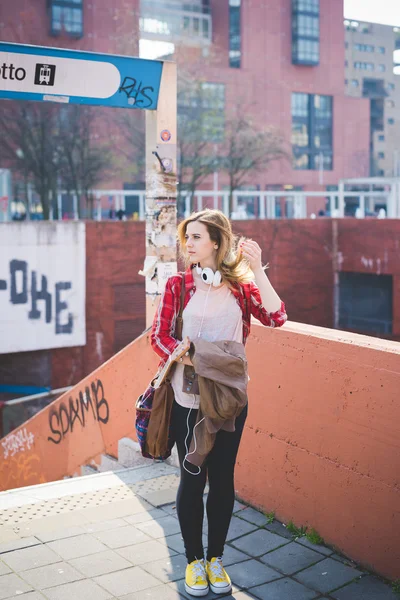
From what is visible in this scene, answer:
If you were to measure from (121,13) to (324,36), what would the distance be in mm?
20229

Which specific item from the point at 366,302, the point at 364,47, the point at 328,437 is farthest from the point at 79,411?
the point at 364,47

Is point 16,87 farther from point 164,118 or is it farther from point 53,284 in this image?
point 53,284

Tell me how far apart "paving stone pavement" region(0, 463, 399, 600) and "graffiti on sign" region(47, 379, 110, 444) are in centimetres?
183

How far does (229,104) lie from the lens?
52562 mm

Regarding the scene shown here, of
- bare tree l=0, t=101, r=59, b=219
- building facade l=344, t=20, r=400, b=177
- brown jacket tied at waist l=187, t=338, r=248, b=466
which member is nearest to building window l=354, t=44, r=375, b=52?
building facade l=344, t=20, r=400, b=177

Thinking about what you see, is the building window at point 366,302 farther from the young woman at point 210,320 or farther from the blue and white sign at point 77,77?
the young woman at point 210,320

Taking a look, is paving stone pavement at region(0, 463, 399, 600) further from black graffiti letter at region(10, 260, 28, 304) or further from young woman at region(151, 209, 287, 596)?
black graffiti letter at region(10, 260, 28, 304)

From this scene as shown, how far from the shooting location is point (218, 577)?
361 centimetres

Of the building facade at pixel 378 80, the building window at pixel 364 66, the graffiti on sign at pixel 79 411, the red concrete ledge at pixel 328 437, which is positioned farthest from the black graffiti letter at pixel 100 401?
the building window at pixel 364 66

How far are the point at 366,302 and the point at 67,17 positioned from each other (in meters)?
29.1

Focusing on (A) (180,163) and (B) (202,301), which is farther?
(A) (180,163)

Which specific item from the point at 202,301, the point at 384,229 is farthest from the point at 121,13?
the point at 202,301

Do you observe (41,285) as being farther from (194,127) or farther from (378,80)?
(378,80)

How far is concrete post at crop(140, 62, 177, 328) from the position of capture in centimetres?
630
